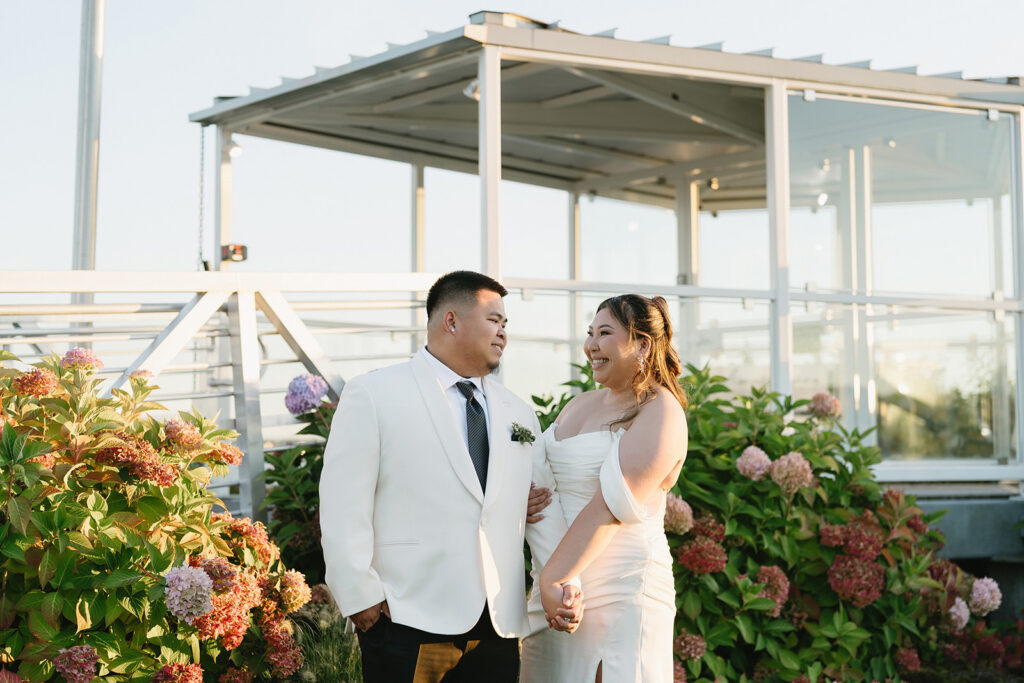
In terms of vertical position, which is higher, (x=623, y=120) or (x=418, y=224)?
(x=623, y=120)

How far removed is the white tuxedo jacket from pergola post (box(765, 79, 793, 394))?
4607mm

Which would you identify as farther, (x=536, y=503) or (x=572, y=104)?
(x=572, y=104)

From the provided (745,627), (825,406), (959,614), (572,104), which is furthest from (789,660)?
(572,104)

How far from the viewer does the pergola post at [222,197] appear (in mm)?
8398

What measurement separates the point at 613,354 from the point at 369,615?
3.66 feet

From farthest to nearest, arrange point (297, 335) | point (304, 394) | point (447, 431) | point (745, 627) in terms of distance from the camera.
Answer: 1. point (297, 335)
2. point (304, 394)
3. point (745, 627)
4. point (447, 431)

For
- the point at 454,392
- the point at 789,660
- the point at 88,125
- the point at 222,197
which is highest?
the point at 88,125

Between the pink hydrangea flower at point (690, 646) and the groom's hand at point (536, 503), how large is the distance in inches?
72.6

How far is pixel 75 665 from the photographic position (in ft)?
10.2

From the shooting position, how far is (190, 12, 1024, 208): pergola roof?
6539 millimetres

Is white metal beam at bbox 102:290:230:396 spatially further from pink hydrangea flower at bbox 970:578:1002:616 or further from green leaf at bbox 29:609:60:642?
pink hydrangea flower at bbox 970:578:1002:616

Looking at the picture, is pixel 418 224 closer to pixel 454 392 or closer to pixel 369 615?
pixel 454 392

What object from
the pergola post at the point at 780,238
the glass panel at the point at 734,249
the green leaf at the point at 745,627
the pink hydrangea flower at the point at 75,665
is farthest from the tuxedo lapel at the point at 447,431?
the glass panel at the point at 734,249

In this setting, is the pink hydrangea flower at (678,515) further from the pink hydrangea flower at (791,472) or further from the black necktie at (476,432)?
the black necktie at (476,432)
